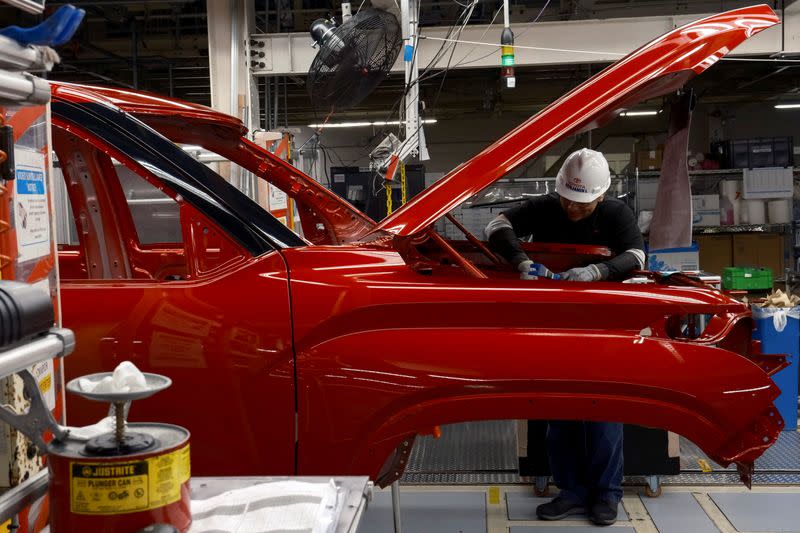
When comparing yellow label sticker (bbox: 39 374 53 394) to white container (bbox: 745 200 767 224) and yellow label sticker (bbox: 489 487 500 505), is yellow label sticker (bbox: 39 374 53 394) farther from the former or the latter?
white container (bbox: 745 200 767 224)

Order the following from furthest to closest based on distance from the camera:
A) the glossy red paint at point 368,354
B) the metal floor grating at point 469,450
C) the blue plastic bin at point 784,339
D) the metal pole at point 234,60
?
the metal pole at point 234,60, the blue plastic bin at point 784,339, the metal floor grating at point 469,450, the glossy red paint at point 368,354

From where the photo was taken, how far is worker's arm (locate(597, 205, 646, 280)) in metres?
3.66

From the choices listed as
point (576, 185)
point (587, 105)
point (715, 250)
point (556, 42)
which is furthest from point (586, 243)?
point (715, 250)

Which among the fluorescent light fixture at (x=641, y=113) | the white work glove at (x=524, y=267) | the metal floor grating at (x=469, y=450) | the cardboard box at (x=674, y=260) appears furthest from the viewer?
the fluorescent light fixture at (x=641, y=113)

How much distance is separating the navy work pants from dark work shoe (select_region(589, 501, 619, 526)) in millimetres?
29

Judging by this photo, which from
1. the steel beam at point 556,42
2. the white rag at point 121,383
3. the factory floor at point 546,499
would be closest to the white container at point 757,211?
the steel beam at point 556,42

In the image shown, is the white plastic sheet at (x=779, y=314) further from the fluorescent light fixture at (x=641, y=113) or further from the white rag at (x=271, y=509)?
the fluorescent light fixture at (x=641, y=113)

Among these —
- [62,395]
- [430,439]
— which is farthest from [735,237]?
[62,395]

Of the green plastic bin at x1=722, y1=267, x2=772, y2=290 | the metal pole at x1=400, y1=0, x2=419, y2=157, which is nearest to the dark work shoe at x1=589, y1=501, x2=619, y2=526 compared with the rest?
the metal pole at x1=400, y1=0, x2=419, y2=157

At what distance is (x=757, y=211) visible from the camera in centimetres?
941

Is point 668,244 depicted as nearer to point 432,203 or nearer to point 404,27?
point 432,203

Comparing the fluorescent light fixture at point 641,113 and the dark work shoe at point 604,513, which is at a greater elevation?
the fluorescent light fixture at point 641,113

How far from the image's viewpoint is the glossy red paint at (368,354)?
7.58 ft

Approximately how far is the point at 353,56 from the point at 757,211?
6.55 meters
